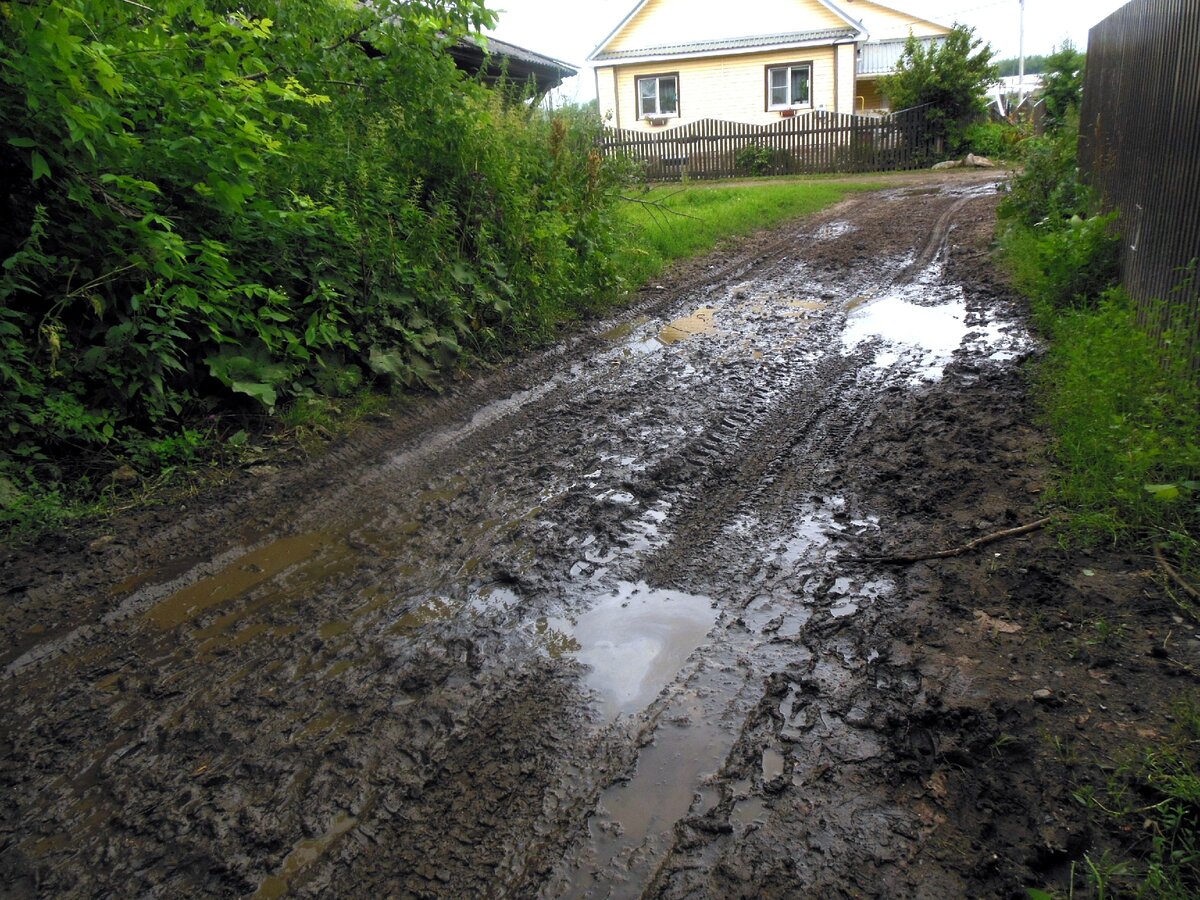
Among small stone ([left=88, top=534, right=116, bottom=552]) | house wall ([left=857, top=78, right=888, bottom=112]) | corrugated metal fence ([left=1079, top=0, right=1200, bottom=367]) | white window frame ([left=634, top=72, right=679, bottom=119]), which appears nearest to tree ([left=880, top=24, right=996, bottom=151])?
white window frame ([left=634, top=72, right=679, bottom=119])

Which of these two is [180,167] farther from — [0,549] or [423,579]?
[423,579]

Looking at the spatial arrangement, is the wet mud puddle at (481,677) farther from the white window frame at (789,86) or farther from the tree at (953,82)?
the white window frame at (789,86)

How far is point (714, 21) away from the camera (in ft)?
92.2

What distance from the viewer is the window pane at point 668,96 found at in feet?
94.3

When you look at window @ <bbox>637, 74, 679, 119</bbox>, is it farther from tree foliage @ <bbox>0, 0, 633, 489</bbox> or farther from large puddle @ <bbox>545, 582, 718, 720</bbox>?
large puddle @ <bbox>545, 582, 718, 720</bbox>

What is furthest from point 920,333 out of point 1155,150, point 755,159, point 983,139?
point 983,139

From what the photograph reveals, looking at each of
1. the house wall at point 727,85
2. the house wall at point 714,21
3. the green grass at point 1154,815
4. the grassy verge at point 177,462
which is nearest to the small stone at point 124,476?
the grassy verge at point 177,462

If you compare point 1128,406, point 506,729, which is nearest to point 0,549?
point 506,729

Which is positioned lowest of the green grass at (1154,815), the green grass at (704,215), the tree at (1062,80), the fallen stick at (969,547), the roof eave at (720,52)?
the green grass at (1154,815)

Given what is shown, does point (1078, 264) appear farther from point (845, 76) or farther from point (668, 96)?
point (668, 96)

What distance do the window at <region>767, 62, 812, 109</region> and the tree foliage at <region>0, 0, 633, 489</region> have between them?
23169 millimetres

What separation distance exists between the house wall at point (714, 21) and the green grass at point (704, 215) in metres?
11.7

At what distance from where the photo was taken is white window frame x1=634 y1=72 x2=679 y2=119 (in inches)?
1127

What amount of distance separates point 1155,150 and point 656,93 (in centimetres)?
2585
